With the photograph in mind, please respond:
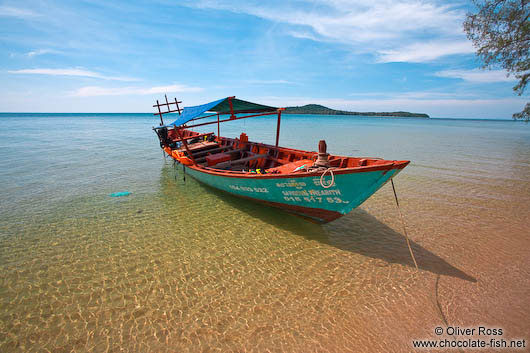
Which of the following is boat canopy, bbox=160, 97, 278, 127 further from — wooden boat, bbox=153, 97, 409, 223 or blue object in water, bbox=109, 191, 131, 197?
blue object in water, bbox=109, 191, 131, 197

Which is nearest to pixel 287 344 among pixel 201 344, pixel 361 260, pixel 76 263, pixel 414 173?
pixel 201 344

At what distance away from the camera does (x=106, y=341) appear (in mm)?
3570

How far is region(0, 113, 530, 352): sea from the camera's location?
365 cm

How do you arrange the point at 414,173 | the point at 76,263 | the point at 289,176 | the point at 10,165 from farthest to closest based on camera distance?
the point at 10,165 < the point at 414,173 < the point at 289,176 < the point at 76,263

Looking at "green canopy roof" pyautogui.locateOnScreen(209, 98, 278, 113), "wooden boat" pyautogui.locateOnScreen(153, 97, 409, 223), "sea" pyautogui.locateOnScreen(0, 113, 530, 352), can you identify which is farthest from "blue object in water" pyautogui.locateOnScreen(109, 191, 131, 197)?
"green canopy roof" pyautogui.locateOnScreen(209, 98, 278, 113)

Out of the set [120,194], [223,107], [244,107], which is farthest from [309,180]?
[120,194]

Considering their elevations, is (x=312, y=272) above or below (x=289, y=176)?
below

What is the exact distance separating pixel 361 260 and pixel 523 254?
386 cm

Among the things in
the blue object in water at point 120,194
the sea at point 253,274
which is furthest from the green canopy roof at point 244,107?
the blue object in water at point 120,194

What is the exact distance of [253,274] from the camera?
16.4ft

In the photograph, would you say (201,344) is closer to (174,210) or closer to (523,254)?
(174,210)

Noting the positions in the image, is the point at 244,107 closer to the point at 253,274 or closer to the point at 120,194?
the point at 120,194

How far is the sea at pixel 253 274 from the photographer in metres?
3.65

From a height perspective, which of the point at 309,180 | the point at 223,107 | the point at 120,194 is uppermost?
the point at 223,107
